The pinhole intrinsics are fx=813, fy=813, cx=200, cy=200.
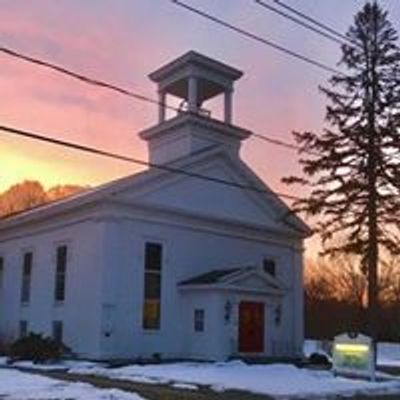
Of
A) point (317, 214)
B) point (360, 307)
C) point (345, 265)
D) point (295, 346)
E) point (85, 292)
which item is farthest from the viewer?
point (345, 265)

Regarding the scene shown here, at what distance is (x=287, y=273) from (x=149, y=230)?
343 inches

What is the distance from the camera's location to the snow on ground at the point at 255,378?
70.5ft

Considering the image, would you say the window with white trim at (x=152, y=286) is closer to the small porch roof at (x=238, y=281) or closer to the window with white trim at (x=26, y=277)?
the small porch roof at (x=238, y=281)

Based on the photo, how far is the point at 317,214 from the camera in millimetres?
33406

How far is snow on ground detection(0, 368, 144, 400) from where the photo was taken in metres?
17.5

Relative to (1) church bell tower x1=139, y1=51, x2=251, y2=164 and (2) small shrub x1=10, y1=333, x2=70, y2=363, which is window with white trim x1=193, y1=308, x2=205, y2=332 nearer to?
(2) small shrub x1=10, y1=333, x2=70, y2=363

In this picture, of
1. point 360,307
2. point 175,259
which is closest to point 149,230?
point 175,259

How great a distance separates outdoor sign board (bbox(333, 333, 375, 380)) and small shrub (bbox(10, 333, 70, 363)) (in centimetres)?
1065

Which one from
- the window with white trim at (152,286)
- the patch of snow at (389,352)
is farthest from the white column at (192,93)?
the patch of snow at (389,352)

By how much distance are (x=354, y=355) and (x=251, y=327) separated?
819 centimetres

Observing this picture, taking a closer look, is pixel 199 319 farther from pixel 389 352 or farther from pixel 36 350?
pixel 389 352

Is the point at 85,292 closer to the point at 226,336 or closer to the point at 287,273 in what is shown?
the point at 226,336

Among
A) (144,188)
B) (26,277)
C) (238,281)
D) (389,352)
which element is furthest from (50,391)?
(389,352)

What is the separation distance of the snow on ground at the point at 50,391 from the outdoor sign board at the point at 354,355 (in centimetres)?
890
